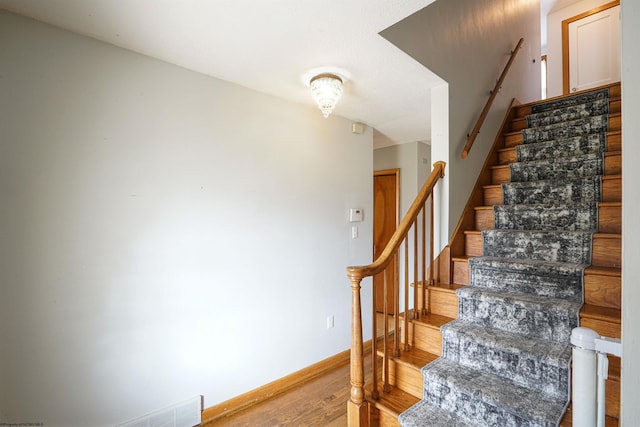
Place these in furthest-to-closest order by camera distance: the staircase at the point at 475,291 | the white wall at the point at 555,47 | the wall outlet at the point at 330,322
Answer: the white wall at the point at 555,47
the wall outlet at the point at 330,322
the staircase at the point at 475,291

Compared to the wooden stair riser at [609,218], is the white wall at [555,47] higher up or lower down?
higher up

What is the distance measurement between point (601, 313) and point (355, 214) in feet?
6.22

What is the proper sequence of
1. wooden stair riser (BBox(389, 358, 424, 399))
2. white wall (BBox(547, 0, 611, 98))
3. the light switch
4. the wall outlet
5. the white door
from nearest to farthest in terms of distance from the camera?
1. wooden stair riser (BBox(389, 358, 424, 399))
2. the wall outlet
3. the light switch
4. the white door
5. white wall (BBox(547, 0, 611, 98))

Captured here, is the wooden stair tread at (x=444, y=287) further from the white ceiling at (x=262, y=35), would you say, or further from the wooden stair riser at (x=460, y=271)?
the white ceiling at (x=262, y=35)

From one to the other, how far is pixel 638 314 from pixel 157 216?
6.71 feet

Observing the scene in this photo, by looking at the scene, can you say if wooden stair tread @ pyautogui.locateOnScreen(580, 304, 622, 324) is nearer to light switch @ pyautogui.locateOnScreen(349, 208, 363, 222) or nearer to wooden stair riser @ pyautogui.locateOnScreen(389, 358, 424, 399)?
wooden stair riser @ pyautogui.locateOnScreen(389, 358, 424, 399)

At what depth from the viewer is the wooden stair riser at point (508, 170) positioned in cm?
216

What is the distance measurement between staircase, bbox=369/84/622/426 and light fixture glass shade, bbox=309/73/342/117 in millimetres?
1330

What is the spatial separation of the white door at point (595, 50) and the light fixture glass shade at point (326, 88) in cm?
436

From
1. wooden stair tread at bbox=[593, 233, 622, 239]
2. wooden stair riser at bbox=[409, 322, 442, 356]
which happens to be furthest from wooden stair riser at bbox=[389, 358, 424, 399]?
wooden stair tread at bbox=[593, 233, 622, 239]

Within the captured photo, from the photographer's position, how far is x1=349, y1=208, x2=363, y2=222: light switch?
3.01 m

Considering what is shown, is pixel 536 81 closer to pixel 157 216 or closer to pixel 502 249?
pixel 502 249

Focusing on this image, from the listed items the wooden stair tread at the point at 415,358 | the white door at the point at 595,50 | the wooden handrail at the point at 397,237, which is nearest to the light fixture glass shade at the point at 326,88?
the wooden handrail at the point at 397,237

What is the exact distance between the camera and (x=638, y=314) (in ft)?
2.02
